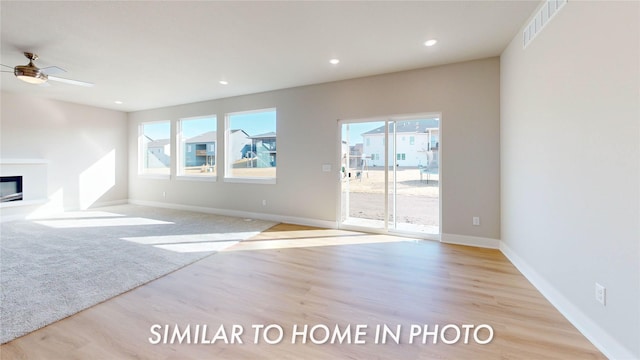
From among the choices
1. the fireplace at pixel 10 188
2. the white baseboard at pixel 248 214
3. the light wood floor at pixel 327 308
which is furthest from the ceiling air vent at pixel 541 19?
the fireplace at pixel 10 188

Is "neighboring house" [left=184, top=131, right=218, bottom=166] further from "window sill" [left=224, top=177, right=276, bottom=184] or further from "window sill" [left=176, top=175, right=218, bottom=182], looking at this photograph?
"window sill" [left=224, top=177, right=276, bottom=184]

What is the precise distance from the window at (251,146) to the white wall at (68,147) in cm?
373

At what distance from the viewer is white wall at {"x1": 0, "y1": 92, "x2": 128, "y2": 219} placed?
559 centimetres

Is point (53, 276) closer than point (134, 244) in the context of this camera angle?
Yes

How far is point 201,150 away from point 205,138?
0.35 meters

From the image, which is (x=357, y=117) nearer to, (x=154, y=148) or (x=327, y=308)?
(x=327, y=308)

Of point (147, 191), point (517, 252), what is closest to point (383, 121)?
point (517, 252)

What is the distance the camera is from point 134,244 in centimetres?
385

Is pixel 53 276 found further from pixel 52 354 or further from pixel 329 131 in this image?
pixel 329 131

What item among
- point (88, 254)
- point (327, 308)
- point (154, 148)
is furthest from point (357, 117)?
point (154, 148)

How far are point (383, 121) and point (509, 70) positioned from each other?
185 cm

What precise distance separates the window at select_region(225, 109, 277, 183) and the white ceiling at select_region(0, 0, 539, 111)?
120 cm

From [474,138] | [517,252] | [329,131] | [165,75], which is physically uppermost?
[165,75]

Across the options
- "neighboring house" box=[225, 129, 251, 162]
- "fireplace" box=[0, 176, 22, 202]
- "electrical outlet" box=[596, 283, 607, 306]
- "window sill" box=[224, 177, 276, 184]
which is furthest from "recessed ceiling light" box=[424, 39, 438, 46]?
"fireplace" box=[0, 176, 22, 202]
